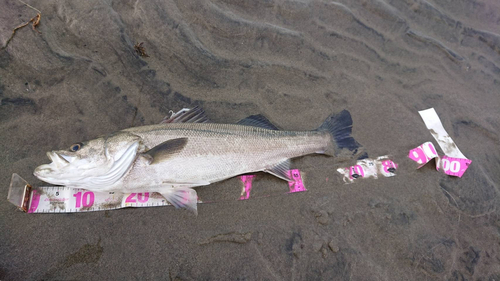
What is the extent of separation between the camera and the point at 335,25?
427 cm

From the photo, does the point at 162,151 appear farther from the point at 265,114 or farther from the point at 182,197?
the point at 265,114

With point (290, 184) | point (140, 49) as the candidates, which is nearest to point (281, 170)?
point (290, 184)

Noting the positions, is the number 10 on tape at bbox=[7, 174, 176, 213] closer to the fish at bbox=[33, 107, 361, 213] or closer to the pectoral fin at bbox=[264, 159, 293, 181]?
the fish at bbox=[33, 107, 361, 213]

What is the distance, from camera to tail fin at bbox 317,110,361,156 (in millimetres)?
3412

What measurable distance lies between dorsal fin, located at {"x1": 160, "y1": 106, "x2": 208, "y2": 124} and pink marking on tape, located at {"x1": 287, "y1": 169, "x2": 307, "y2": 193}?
4.53 ft

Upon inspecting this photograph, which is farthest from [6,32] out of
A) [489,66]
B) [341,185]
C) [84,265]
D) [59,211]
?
[489,66]

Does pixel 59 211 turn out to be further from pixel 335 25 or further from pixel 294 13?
pixel 335 25

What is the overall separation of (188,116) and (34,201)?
1961mm

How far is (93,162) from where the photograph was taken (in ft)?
8.68

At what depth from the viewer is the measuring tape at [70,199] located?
2645 millimetres

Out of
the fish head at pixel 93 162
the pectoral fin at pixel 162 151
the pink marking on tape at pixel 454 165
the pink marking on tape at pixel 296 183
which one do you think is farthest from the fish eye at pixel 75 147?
the pink marking on tape at pixel 454 165

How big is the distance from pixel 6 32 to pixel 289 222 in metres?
4.42

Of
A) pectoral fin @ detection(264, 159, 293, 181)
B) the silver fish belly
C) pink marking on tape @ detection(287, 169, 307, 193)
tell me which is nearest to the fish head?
the silver fish belly

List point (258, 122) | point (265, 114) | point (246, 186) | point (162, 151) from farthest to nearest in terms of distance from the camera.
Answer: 1. point (265, 114)
2. point (258, 122)
3. point (246, 186)
4. point (162, 151)
